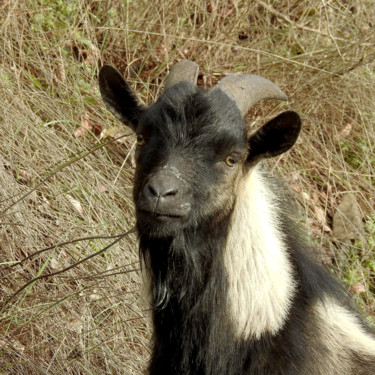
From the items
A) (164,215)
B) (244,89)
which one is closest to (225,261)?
(164,215)

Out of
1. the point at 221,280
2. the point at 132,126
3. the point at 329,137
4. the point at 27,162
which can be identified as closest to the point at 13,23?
the point at 27,162

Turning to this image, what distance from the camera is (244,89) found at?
402 cm

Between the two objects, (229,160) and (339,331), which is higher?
(229,160)

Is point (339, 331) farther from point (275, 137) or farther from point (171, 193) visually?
point (171, 193)

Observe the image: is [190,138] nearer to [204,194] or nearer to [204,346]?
[204,194]

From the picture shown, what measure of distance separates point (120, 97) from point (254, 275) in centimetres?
141

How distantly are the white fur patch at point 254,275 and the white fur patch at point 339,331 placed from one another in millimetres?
271

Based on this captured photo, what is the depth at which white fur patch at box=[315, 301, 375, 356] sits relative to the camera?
394 cm

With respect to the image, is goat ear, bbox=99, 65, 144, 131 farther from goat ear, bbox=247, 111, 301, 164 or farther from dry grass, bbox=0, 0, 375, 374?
dry grass, bbox=0, 0, 375, 374

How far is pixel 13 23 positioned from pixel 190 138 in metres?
3.63

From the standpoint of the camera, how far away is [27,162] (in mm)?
5703

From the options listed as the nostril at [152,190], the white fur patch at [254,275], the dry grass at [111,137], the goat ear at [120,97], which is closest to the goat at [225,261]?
the white fur patch at [254,275]

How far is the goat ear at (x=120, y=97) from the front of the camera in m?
4.23

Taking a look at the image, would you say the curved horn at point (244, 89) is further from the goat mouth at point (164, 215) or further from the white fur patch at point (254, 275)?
the goat mouth at point (164, 215)
